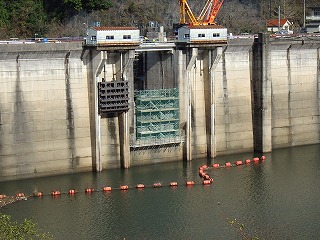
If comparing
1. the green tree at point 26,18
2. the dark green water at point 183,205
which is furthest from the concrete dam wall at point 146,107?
the green tree at point 26,18

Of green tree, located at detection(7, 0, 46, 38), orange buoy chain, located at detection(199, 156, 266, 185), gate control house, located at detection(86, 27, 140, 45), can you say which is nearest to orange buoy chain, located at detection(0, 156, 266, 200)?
orange buoy chain, located at detection(199, 156, 266, 185)

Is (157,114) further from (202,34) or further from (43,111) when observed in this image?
(43,111)

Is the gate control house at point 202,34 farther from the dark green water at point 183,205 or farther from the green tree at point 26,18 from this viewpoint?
the green tree at point 26,18

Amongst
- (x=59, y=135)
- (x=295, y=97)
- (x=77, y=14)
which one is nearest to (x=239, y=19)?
(x=77, y=14)

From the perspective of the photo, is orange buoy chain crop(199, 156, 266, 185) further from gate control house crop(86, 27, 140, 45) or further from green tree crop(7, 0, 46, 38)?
green tree crop(7, 0, 46, 38)

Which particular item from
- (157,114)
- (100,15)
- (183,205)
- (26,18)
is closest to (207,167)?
(157,114)

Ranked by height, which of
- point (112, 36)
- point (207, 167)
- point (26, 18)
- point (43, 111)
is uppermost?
point (26, 18)
